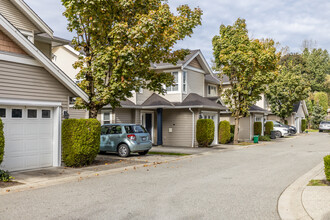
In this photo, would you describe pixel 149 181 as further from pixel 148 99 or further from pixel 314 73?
pixel 314 73

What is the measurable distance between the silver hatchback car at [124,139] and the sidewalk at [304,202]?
29.8ft

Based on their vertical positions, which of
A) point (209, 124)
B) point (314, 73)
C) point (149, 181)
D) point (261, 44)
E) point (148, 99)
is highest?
point (314, 73)

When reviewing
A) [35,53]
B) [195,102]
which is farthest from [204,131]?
[35,53]

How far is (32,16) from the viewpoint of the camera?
16484 mm

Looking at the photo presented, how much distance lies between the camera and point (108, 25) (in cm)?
1478

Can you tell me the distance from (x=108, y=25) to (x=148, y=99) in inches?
459

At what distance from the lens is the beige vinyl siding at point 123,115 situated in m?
23.2

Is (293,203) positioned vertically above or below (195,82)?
below

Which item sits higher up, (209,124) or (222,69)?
(222,69)

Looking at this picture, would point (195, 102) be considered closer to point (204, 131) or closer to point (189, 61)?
point (204, 131)

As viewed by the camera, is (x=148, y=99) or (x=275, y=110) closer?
(x=148, y=99)

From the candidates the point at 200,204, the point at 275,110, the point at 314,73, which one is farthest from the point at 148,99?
the point at 314,73

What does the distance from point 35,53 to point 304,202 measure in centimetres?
995

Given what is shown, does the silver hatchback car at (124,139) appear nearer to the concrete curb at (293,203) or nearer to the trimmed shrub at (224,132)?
the concrete curb at (293,203)
